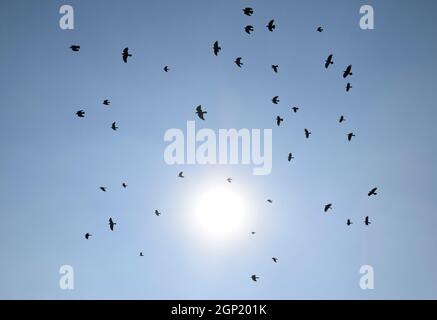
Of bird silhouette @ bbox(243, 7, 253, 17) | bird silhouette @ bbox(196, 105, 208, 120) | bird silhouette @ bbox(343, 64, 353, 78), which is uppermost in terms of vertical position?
bird silhouette @ bbox(243, 7, 253, 17)

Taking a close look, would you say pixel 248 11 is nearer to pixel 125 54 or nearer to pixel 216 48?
pixel 216 48

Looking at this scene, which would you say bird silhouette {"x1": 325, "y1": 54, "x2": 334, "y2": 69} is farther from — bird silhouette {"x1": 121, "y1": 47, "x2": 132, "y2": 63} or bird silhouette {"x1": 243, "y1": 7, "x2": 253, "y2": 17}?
bird silhouette {"x1": 121, "y1": 47, "x2": 132, "y2": 63}

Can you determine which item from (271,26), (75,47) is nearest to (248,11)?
(271,26)

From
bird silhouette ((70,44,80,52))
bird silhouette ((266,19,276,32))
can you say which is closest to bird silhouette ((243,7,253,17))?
bird silhouette ((266,19,276,32))

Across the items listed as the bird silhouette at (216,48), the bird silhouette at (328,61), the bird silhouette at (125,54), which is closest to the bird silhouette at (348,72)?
the bird silhouette at (328,61)

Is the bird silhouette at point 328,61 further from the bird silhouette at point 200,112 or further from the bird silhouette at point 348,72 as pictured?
the bird silhouette at point 200,112

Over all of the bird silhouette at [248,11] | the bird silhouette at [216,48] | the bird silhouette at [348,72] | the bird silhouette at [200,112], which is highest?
the bird silhouette at [248,11]

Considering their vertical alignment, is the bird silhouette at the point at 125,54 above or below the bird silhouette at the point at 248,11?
below
